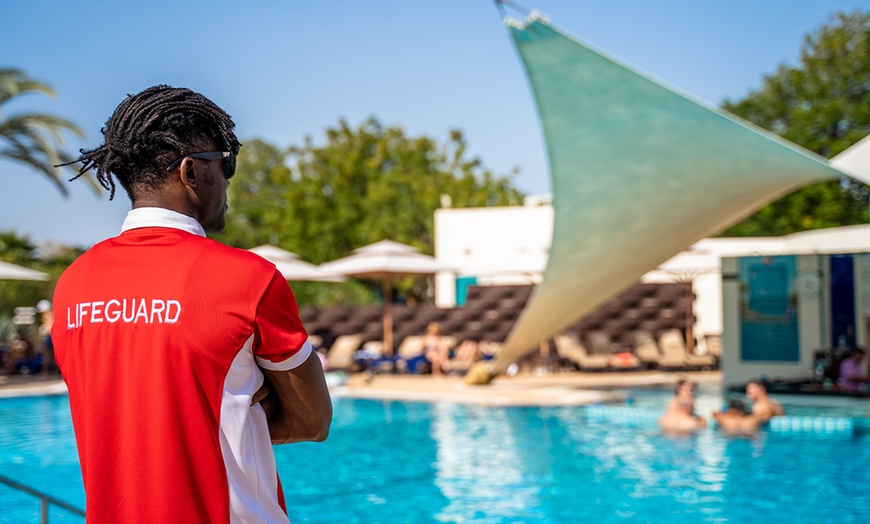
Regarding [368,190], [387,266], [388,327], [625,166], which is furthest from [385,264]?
[368,190]

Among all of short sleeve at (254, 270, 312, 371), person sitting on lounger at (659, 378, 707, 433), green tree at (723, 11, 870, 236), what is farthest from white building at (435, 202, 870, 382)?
green tree at (723, 11, 870, 236)

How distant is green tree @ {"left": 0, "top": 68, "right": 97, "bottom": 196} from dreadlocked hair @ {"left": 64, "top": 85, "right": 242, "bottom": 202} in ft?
42.4

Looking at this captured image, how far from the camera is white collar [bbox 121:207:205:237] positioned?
1.32 m

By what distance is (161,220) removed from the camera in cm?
132

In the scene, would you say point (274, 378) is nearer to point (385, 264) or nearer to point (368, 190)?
point (385, 264)

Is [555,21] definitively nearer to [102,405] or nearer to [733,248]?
[102,405]

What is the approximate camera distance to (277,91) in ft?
66.1

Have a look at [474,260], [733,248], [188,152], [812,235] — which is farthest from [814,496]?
[474,260]

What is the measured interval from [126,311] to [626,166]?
728 centimetres

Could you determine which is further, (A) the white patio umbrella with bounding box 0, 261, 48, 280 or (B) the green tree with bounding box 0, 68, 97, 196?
(A) the white patio umbrella with bounding box 0, 261, 48, 280

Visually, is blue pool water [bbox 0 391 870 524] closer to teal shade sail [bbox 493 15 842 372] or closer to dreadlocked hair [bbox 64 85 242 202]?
teal shade sail [bbox 493 15 842 372]

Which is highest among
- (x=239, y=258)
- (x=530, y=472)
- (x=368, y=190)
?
(x=368, y=190)

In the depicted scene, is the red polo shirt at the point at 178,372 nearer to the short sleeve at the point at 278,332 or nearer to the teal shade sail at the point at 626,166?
the short sleeve at the point at 278,332

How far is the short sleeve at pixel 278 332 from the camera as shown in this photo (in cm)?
122
